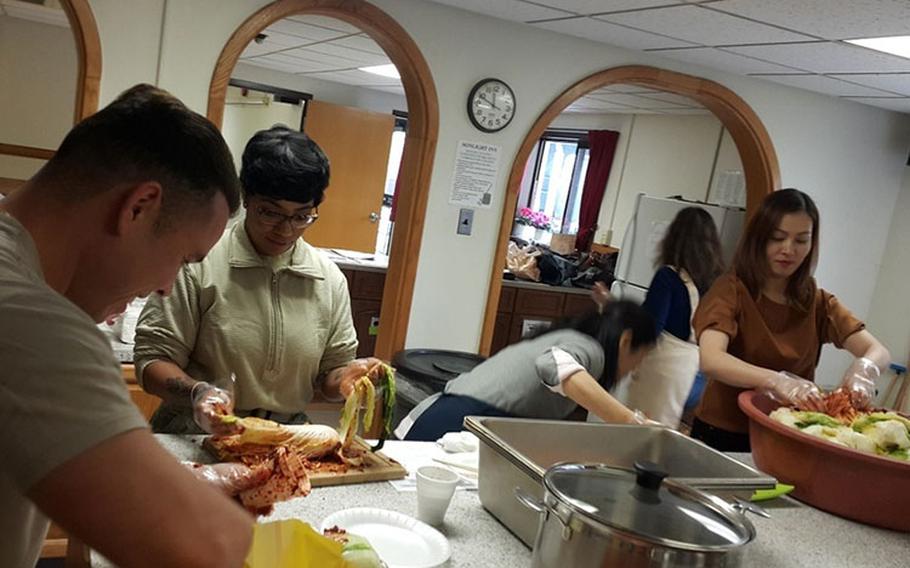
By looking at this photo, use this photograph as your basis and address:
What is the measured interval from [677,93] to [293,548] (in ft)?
13.0

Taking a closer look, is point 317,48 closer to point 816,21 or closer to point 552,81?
point 552,81

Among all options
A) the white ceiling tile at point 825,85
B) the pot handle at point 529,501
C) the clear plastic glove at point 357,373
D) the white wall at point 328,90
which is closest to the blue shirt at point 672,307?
the white ceiling tile at point 825,85

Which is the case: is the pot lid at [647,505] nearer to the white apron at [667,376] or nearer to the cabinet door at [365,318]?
the white apron at [667,376]

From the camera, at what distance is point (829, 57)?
354cm

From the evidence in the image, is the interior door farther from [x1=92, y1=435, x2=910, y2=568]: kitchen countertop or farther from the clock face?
[x1=92, y1=435, x2=910, y2=568]: kitchen countertop

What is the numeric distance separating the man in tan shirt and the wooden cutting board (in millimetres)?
658

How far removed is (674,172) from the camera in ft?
21.1

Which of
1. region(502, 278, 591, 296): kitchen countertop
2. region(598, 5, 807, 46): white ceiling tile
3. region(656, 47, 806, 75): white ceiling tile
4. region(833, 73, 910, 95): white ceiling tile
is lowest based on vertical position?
region(502, 278, 591, 296): kitchen countertop

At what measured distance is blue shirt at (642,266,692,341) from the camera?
3.43 meters

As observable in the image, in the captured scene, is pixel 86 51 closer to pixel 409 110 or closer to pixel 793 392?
pixel 409 110

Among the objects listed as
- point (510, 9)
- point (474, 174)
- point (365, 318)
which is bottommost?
point (365, 318)

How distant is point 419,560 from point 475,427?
307mm

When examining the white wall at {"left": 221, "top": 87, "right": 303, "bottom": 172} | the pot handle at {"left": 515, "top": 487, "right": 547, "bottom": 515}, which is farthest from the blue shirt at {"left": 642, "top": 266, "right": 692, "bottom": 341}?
the white wall at {"left": 221, "top": 87, "right": 303, "bottom": 172}

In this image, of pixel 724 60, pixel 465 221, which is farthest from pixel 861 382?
pixel 724 60
